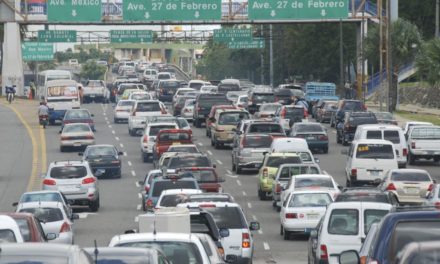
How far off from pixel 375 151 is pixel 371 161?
0.45 meters

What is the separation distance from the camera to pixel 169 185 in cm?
3466

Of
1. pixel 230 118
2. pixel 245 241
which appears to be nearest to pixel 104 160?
pixel 230 118

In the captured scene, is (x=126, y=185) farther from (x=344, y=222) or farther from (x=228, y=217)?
(x=344, y=222)

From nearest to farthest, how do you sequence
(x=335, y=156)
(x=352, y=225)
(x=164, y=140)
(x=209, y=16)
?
(x=352, y=225), (x=164, y=140), (x=335, y=156), (x=209, y=16)

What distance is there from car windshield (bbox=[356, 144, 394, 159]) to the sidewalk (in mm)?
11122

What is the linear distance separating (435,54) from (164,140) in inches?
704

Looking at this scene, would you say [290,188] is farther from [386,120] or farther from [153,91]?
[153,91]

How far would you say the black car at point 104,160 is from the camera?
50.3m

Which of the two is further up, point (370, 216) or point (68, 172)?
point (370, 216)

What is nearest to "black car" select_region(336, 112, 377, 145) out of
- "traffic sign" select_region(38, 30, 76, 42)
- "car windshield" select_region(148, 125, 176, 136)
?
"car windshield" select_region(148, 125, 176, 136)

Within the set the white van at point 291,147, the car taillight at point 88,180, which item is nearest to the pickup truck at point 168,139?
the white van at point 291,147

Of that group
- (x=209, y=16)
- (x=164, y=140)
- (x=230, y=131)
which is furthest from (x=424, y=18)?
(x=164, y=140)

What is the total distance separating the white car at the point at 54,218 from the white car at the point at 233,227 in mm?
4687

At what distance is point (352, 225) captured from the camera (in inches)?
897
